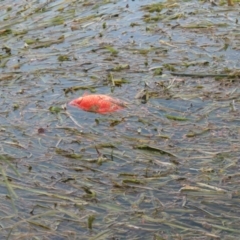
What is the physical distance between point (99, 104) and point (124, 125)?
14.9 inches

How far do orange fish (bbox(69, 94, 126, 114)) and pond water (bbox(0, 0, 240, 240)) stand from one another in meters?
0.06

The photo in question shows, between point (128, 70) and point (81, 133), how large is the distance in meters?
1.32

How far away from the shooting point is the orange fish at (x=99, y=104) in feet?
16.5

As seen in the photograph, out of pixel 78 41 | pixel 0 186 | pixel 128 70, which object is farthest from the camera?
pixel 78 41

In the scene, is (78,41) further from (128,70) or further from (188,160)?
(188,160)

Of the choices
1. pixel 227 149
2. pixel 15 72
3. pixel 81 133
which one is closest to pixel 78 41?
pixel 15 72

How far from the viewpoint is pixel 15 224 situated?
12.0ft

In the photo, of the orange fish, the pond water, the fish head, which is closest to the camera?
the pond water

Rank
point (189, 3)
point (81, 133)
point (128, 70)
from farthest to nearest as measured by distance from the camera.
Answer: point (189, 3) → point (128, 70) → point (81, 133)

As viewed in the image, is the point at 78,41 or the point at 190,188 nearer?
the point at 190,188

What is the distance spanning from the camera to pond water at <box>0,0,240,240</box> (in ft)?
12.0

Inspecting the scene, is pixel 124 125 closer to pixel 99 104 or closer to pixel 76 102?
pixel 99 104

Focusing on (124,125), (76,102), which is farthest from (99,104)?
(124,125)

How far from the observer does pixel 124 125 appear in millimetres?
4781
